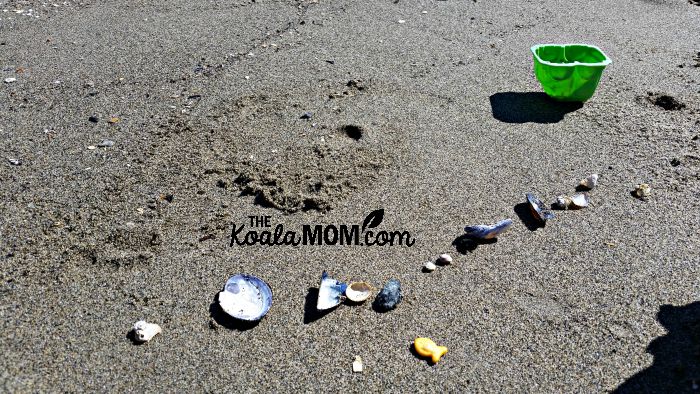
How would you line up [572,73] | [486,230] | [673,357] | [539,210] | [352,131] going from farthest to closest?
[572,73], [352,131], [539,210], [486,230], [673,357]

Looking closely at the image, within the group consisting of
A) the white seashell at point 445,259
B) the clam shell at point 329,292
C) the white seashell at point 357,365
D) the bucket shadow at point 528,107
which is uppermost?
the bucket shadow at point 528,107

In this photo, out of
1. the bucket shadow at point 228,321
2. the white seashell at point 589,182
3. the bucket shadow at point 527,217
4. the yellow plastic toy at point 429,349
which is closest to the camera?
the yellow plastic toy at point 429,349

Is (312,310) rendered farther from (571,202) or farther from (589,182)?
(589,182)

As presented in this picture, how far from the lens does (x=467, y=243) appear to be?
2.88 metres

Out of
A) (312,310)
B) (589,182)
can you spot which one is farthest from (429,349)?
(589,182)

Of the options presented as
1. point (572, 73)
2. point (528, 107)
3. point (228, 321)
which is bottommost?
point (228, 321)

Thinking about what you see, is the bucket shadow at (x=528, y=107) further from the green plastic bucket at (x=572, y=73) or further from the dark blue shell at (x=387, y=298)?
the dark blue shell at (x=387, y=298)

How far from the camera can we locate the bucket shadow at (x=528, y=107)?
154 inches

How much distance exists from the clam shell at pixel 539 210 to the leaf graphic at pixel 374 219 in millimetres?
826

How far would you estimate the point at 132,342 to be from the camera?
7.82ft

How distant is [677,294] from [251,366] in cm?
197

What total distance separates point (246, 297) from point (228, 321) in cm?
14

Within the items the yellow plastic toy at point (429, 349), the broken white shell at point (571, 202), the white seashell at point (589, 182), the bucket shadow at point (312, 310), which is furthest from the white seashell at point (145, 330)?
the white seashell at point (589, 182)

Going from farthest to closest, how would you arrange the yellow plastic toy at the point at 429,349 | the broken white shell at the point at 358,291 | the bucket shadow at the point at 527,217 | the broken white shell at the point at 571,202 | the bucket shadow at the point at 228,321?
the broken white shell at the point at 571,202 → the bucket shadow at the point at 527,217 → the broken white shell at the point at 358,291 → the bucket shadow at the point at 228,321 → the yellow plastic toy at the point at 429,349
